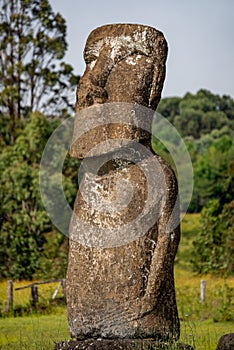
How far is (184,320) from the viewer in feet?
49.0

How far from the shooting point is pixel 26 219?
26.3 m

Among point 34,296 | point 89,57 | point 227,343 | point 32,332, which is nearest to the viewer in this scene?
point 227,343

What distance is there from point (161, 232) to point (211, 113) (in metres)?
75.5

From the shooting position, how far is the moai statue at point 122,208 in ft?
27.3

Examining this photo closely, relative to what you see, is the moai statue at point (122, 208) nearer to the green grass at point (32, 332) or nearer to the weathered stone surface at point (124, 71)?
the weathered stone surface at point (124, 71)

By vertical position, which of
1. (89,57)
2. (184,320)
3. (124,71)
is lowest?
(184,320)

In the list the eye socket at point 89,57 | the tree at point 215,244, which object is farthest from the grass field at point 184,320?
the eye socket at point 89,57

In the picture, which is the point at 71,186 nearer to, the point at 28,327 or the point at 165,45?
the point at 28,327

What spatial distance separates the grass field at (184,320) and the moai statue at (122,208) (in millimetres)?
848

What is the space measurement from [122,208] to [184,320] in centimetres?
699

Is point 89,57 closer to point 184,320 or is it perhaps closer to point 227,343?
point 227,343

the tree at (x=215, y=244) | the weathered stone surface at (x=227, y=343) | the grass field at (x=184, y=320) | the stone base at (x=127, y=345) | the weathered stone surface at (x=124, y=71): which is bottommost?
the grass field at (x=184, y=320)

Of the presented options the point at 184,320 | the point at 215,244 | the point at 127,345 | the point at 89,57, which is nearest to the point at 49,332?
the point at 184,320

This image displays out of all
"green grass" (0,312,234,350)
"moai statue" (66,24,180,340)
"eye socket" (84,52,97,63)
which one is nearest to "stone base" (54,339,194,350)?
"moai statue" (66,24,180,340)
